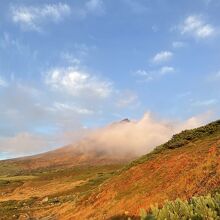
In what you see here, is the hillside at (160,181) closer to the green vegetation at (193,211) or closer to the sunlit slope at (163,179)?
the sunlit slope at (163,179)

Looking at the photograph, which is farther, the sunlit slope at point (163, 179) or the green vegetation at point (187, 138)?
the green vegetation at point (187, 138)

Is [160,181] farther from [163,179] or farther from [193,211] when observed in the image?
[193,211]

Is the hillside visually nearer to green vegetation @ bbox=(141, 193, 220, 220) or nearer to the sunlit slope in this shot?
the sunlit slope

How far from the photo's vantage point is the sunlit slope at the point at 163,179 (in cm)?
2853

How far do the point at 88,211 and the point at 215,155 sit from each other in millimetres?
14229

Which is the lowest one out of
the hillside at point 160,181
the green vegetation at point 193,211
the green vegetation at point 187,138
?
the green vegetation at point 193,211

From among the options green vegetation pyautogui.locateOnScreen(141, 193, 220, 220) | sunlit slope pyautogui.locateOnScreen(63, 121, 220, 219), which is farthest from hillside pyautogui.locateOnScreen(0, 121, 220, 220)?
green vegetation pyautogui.locateOnScreen(141, 193, 220, 220)

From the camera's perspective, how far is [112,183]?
43875 millimetres

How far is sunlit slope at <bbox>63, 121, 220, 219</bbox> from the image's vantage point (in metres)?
28.5

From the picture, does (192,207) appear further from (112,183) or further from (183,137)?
(183,137)

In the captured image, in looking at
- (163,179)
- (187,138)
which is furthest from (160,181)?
(187,138)

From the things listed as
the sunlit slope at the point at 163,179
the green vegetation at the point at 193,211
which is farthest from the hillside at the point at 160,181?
the green vegetation at the point at 193,211

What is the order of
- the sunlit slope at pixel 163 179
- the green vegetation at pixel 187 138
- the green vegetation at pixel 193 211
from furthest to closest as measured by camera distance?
the green vegetation at pixel 187 138, the sunlit slope at pixel 163 179, the green vegetation at pixel 193 211

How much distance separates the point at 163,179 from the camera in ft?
114
